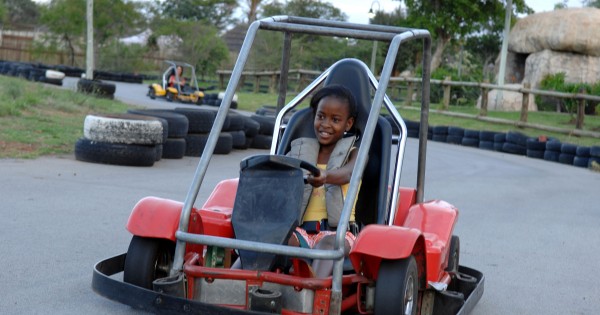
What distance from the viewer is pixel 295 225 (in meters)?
3.76

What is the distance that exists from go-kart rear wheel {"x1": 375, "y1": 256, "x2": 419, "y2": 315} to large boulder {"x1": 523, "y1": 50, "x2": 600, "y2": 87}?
2834 cm

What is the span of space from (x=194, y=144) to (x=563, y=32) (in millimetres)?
22597

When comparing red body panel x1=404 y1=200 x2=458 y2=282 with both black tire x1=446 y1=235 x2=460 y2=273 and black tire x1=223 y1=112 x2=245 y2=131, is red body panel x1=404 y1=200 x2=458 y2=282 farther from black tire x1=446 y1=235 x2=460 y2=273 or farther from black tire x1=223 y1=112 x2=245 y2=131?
black tire x1=223 y1=112 x2=245 y2=131

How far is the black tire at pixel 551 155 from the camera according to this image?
16922 millimetres

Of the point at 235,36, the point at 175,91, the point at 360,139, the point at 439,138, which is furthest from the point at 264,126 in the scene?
the point at 235,36

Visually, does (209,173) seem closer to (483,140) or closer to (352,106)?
(352,106)

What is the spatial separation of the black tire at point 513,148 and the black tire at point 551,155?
0.94 metres

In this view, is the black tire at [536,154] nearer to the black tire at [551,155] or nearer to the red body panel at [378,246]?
the black tire at [551,155]

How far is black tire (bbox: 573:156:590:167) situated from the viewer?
1609 cm

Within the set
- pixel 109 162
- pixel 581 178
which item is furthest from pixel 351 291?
pixel 581 178

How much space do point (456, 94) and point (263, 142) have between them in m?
19.3

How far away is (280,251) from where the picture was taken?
347 centimetres

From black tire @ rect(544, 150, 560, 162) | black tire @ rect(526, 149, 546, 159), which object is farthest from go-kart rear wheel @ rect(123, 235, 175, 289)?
black tire @ rect(526, 149, 546, 159)

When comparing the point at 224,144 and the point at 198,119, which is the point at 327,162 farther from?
the point at 224,144
